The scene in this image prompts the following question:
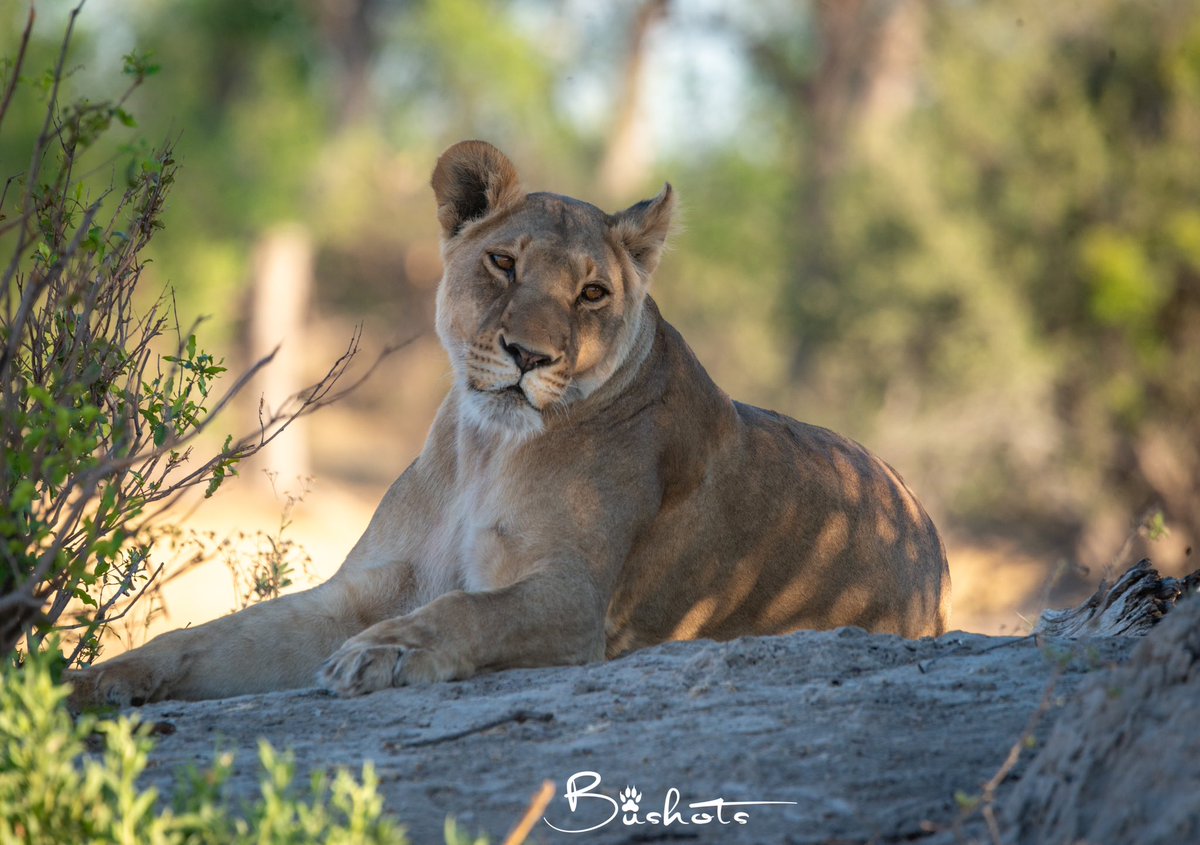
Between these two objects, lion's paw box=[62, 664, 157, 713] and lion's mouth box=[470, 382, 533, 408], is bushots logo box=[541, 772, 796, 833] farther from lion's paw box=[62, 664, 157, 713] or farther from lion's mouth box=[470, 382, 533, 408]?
lion's mouth box=[470, 382, 533, 408]

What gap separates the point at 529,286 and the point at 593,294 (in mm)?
246

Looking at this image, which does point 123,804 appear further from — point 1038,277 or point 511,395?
point 1038,277

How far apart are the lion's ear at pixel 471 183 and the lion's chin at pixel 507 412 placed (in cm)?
86

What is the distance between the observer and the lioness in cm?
456

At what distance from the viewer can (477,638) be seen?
434 cm

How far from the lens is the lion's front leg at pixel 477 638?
4.14 metres

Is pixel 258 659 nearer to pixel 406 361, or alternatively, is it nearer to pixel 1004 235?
pixel 1004 235

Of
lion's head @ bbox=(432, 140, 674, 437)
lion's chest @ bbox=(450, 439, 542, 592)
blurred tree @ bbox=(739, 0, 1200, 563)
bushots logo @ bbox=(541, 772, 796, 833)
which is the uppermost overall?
blurred tree @ bbox=(739, 0, 1200, 563)

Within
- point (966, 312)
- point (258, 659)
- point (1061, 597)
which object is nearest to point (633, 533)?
point (258, 659)

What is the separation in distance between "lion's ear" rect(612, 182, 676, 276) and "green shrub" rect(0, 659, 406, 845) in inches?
119

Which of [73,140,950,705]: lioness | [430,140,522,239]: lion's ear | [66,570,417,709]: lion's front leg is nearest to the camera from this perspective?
[66,570,417,709]: lion's front leg

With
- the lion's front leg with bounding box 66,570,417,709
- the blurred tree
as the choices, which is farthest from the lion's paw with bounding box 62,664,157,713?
the blurred tree

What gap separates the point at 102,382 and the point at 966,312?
59.2 ft

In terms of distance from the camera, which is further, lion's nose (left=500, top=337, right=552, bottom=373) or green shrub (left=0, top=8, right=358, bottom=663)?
lion's nose (left=500, top=337, right=552, bottom=373)
